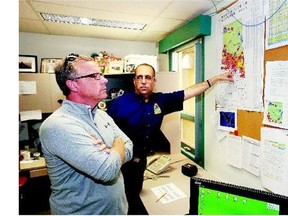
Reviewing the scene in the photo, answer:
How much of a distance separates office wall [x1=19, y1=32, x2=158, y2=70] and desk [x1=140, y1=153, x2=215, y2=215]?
1944 millimetres

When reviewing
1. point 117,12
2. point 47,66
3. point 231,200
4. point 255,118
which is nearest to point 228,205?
point 231,200

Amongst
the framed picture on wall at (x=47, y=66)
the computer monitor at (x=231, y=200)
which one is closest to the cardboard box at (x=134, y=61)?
the framed picture on wall at (x=47, y=66)

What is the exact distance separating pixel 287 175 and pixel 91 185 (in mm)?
1124

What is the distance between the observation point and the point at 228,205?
34.1 inches

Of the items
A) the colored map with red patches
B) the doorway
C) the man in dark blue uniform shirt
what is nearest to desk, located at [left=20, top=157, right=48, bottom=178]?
the man in dark blue uniform shirt

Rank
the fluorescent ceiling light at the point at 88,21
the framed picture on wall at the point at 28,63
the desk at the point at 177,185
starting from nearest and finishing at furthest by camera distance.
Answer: the desk at the point at 177,185 → the fluorescent ceiling light at the point at 88,21 → the framed picture on wall at the point at 28,63

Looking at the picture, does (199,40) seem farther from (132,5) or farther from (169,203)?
(169,203)

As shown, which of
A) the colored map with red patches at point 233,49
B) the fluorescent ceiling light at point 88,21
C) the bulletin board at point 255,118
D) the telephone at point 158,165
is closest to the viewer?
the bulletin board at point 255,118

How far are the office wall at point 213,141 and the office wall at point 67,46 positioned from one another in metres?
1.62

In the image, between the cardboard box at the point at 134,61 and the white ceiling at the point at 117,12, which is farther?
the cardboard box at the point at 134,61

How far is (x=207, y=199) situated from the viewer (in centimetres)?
90

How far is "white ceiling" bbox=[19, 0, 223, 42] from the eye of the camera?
1941 millimetres

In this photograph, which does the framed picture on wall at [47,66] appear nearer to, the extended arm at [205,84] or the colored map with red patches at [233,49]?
the extended arm at [205,84]

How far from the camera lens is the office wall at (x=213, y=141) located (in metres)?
1.86
